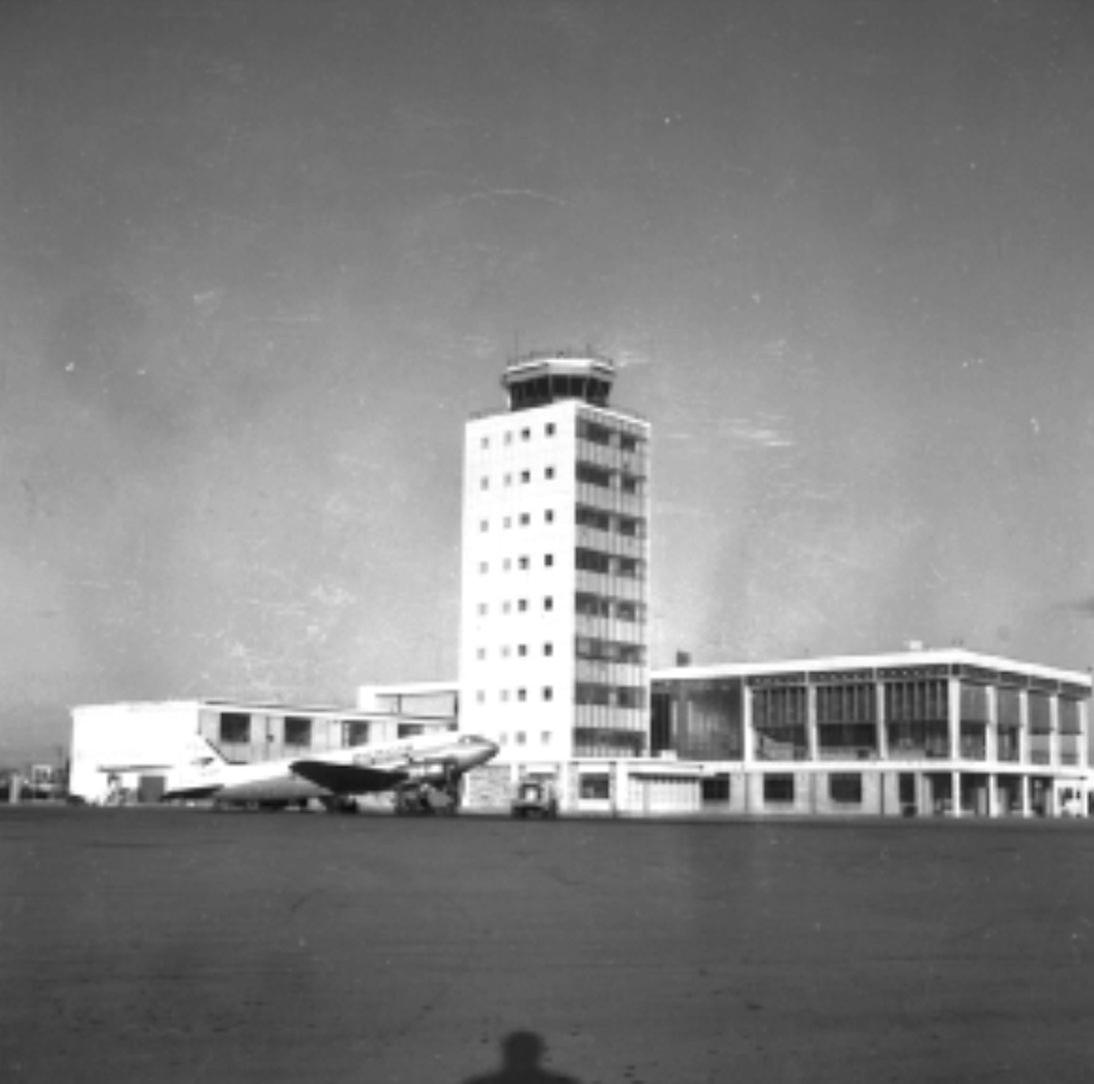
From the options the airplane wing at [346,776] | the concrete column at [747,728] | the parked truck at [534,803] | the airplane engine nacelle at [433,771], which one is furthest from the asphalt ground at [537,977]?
the concrete column at [747,728]

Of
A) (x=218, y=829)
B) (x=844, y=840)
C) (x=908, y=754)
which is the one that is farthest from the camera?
(x=908, y=754)

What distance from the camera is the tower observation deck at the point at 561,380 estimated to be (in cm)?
13400

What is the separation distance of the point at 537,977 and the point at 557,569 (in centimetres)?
11354

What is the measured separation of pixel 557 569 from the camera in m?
127

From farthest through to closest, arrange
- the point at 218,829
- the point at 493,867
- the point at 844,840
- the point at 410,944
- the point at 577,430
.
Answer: the point at 577,430
the point at 218,829
the point at 844,840
the point at 493,867
the point at 410,944

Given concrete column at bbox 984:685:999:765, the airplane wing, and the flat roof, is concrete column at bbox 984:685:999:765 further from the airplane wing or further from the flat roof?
the airplane wing

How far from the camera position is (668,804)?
5069 inches

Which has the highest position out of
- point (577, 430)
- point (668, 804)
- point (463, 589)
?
point (577, 430)

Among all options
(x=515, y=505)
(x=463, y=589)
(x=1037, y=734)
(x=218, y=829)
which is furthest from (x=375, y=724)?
(x=218, y=829)

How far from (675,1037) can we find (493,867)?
21.4 meters

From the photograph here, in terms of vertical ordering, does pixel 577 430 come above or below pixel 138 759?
above

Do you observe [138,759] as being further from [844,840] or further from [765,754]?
[844,840]

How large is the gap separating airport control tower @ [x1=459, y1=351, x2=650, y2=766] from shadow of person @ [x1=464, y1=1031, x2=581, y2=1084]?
117m

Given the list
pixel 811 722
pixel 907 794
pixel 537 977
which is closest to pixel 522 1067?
pixel 537 977
